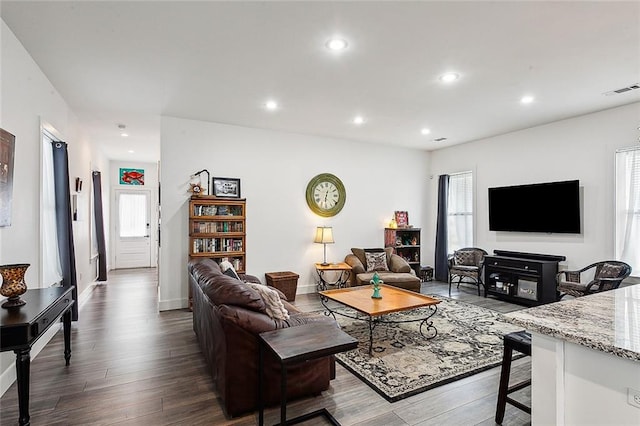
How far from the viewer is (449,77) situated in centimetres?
359

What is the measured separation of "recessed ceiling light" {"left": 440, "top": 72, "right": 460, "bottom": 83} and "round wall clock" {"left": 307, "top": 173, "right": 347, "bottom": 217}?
9.88 feet

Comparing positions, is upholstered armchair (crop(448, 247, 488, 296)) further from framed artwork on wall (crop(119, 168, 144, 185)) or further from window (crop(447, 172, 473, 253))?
framed artwork on wall (crop(119, 168, 144, 185))

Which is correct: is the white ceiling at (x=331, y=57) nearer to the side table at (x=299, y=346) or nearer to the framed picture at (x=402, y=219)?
the side table at (x=299, y=346)

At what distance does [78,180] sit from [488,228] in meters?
7.09

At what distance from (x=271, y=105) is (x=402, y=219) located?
155 inches

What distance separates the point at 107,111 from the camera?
15.8 feet

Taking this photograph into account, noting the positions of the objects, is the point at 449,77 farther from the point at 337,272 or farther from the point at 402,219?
the point at 402,219

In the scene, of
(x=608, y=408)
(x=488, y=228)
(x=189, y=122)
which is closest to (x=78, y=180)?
(x=189, y=122)

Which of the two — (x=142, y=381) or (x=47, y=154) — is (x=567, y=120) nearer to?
(x=142, y=381)

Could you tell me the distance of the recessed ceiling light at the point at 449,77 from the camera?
3.51 meters

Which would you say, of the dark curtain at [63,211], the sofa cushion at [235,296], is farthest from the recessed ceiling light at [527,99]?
the dark curtain at [63,211]

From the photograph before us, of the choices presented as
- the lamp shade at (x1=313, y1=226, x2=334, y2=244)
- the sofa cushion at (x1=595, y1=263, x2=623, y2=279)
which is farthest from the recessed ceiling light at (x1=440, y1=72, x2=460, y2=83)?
the sofa cushion at (x1=595, y1=263, x2=623, y2=279)

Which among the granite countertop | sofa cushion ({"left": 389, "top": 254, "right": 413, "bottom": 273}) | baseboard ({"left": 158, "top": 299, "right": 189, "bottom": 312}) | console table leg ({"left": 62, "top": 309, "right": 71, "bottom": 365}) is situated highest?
the granite countertop

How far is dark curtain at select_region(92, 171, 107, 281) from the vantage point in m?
6.87
